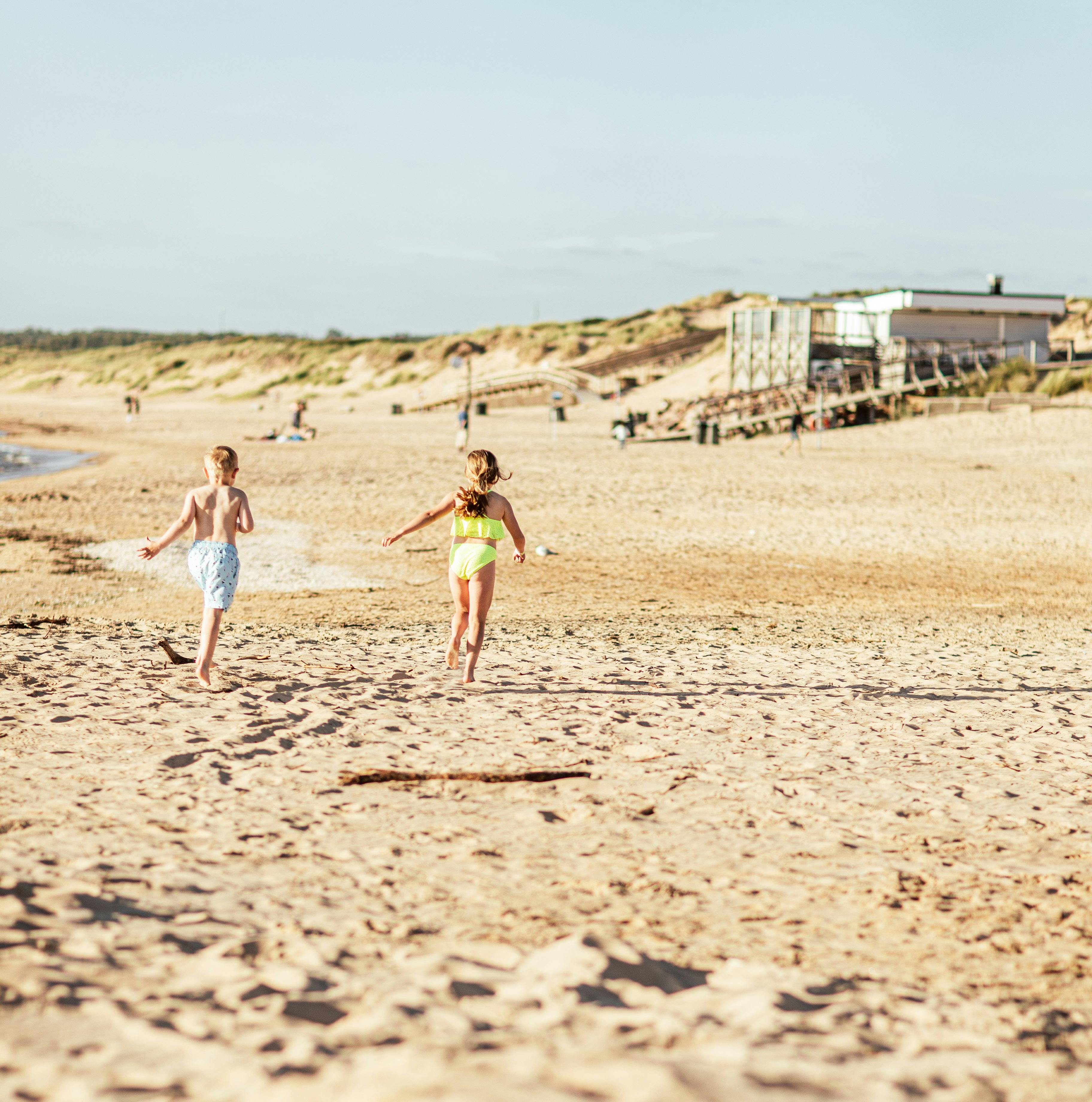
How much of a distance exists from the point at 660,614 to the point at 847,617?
5.96 feet

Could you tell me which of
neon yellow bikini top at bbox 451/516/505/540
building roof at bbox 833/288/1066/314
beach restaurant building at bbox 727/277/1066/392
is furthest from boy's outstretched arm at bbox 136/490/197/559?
building roof at bbox 833/288/1066/314

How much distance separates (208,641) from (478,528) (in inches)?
73.6

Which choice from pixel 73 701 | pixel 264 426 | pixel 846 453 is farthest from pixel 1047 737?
pixel 264 426

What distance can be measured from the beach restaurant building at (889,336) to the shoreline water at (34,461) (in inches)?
888

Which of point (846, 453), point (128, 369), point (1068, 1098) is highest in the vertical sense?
point (128, 369)

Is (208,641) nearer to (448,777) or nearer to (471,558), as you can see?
(471,558)

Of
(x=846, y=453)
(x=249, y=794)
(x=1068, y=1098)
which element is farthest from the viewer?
(x=846, y=453)

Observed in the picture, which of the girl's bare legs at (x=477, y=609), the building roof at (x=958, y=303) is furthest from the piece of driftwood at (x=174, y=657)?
the building roof at (x=958, y=303)

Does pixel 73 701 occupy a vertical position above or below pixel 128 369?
below

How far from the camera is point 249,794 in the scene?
527cm

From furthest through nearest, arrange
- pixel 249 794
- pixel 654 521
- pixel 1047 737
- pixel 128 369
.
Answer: pixel 128 369, pixel 654 521, pixel 1047 737, pixel 249 794

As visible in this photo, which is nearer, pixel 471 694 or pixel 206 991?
pixel 206 991

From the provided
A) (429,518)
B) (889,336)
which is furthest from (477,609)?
(889,336)

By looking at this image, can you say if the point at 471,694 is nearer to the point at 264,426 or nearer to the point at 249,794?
the point at 249,794
